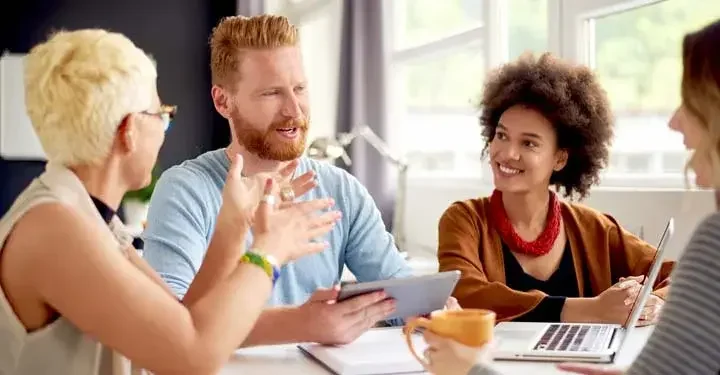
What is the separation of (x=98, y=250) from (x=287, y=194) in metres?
0.66

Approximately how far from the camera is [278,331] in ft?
5.72

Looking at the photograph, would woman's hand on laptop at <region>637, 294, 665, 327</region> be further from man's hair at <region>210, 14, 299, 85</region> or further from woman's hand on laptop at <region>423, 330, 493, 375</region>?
man's hair at <region>210, 14, 299, 85</region>

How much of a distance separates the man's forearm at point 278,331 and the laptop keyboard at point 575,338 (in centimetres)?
43

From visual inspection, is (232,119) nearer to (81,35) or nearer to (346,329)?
(346,329)

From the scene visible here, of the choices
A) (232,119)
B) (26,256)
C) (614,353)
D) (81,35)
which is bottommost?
(614,353)

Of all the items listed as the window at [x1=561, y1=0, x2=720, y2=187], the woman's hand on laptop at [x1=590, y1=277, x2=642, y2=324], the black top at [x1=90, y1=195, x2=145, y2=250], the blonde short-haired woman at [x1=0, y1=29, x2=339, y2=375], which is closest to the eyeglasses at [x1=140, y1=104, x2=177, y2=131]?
the blonde short-haired woman at [x1=0, y1=29, x2=339, y2=375]

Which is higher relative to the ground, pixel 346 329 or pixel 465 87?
pixel 465 87

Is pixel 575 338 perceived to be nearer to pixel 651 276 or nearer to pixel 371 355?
pixel 651 276

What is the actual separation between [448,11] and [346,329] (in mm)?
2601

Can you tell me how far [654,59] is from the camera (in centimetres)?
293

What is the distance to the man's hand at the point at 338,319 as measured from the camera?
1710mm

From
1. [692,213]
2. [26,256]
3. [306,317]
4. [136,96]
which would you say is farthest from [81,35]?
[692,213]

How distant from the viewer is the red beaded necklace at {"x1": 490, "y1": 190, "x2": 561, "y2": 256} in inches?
91.2

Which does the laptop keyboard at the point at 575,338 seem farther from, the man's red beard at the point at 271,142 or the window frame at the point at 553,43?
the man's red beard at the point at 271,142
